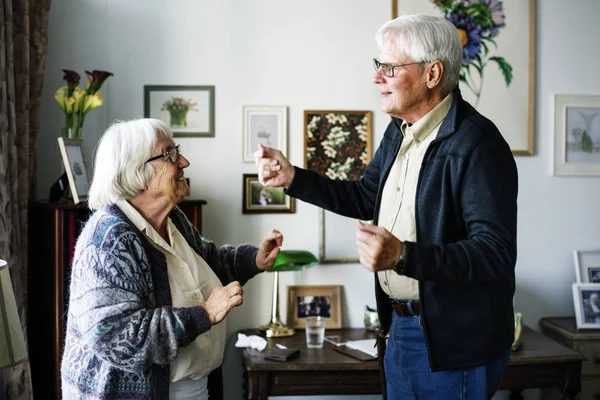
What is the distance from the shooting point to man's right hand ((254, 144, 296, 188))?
2.39m

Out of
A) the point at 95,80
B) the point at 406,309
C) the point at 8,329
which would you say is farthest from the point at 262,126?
the point at 8,329

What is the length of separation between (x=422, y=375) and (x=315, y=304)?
164cm

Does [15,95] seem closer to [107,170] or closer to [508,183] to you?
[107,170]

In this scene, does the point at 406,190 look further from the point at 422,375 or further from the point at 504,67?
the point at 504,67

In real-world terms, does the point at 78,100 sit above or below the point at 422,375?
above

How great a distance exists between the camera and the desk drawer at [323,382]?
318 centimetres

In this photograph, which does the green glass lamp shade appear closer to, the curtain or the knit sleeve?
the curtain

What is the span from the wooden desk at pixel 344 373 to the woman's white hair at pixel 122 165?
1.18 m

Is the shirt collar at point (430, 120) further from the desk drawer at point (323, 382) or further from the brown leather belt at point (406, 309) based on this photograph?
the desk drawer at point (323, 382)

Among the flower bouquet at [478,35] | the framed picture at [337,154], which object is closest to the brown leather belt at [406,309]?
the framed picture at [337,154]

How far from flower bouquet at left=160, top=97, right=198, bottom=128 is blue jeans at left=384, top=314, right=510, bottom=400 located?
5.82ft

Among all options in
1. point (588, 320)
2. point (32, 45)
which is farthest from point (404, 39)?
point (588, 320)

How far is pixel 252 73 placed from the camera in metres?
3.64

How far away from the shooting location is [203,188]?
12.0 ft
